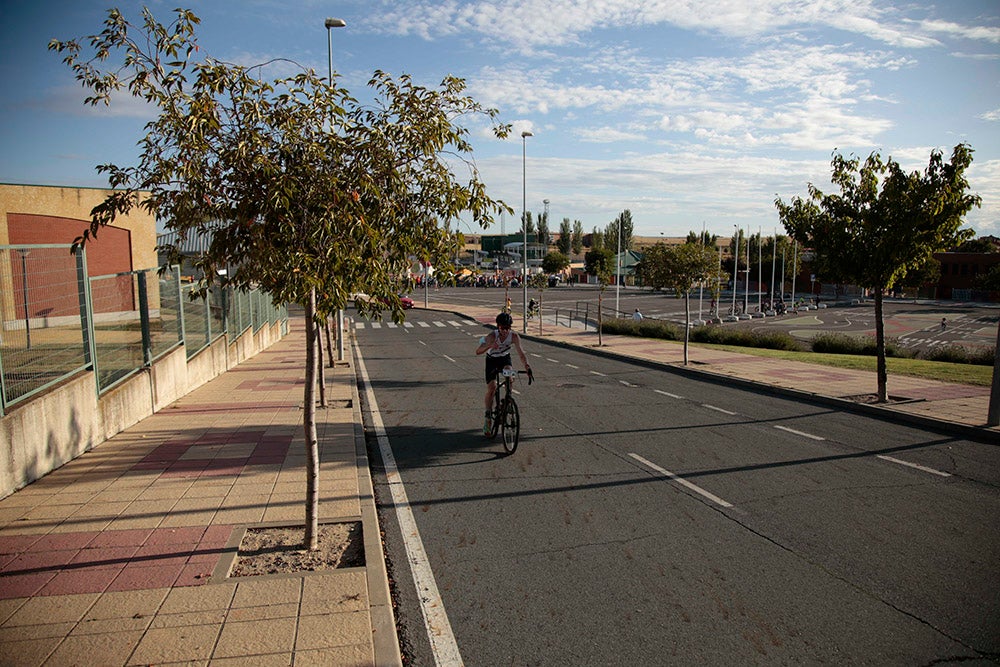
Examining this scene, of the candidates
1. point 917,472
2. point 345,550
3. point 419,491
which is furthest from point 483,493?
point 917,472

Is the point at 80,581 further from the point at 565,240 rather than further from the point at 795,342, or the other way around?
the point at 565,240

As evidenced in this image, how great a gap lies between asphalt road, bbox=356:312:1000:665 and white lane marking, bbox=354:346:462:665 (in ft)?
0.09

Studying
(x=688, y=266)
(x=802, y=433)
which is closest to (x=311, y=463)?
(x=802, y=433)

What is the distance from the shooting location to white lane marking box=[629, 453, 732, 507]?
6.92 m

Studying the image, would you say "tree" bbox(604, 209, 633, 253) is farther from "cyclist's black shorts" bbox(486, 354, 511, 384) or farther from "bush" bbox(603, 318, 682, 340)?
"cyclist's black shorts" bbox(486, 354, 511, 384)

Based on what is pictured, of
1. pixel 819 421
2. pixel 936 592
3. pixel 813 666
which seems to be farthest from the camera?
pixel 819 421

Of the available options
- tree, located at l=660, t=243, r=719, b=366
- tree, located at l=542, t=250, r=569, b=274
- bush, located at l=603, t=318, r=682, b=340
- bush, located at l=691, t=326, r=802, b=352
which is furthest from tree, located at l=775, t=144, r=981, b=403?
tree, located at l=542, t=250, r=569, b=274

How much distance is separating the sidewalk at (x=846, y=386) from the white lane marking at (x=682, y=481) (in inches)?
216

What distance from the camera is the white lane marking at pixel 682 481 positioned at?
22.7 feet

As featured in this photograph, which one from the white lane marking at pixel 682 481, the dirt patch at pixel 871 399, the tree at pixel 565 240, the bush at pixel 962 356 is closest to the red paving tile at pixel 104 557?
the white lane marking at pixel 682 481

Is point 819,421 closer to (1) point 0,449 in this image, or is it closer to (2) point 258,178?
(2) point 258,178

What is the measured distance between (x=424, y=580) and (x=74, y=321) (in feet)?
20.7

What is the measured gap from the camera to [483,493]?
23.7 ft

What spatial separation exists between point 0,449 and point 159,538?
6.98 feet
